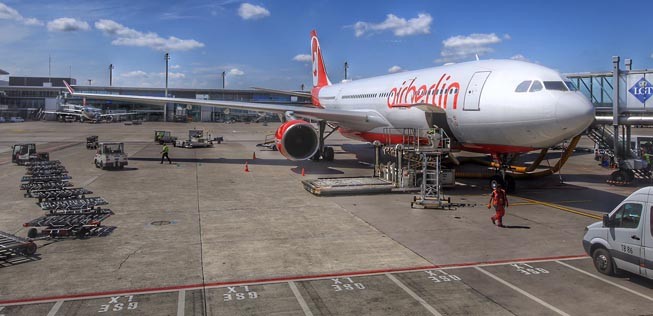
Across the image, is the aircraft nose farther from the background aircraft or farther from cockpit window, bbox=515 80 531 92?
the background aircraft

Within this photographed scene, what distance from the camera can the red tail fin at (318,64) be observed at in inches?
1629

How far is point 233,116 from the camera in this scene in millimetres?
123688

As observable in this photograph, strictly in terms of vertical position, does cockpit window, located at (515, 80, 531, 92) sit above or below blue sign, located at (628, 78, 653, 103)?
below

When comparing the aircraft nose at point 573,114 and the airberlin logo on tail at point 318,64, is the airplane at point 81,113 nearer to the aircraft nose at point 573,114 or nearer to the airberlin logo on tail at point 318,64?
the airberlin logo on tail at point 318,64

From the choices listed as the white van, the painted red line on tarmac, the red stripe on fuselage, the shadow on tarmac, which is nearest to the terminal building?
the red stripe on fuselage

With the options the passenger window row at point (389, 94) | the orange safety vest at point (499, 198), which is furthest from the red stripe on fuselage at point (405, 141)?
the orange safety vest at point (499, 198)

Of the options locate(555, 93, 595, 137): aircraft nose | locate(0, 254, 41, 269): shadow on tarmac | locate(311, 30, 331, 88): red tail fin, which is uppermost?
locate(311, 30, 331, 88): red tail fin

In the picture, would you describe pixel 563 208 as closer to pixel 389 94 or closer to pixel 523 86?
pixel 523 86

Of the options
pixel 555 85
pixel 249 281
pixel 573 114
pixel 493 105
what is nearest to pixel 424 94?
pixel 493 105

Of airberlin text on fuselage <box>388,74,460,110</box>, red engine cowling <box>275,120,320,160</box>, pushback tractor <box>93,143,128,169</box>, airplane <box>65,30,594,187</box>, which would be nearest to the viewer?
airplane <box>65,30,594,187</box>

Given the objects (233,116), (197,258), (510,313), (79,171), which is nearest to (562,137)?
(510,313)

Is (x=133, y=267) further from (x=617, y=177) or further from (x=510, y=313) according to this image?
(x=617, y=177)

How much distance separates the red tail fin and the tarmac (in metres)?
23.2

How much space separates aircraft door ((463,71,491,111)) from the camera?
17.4 metres
